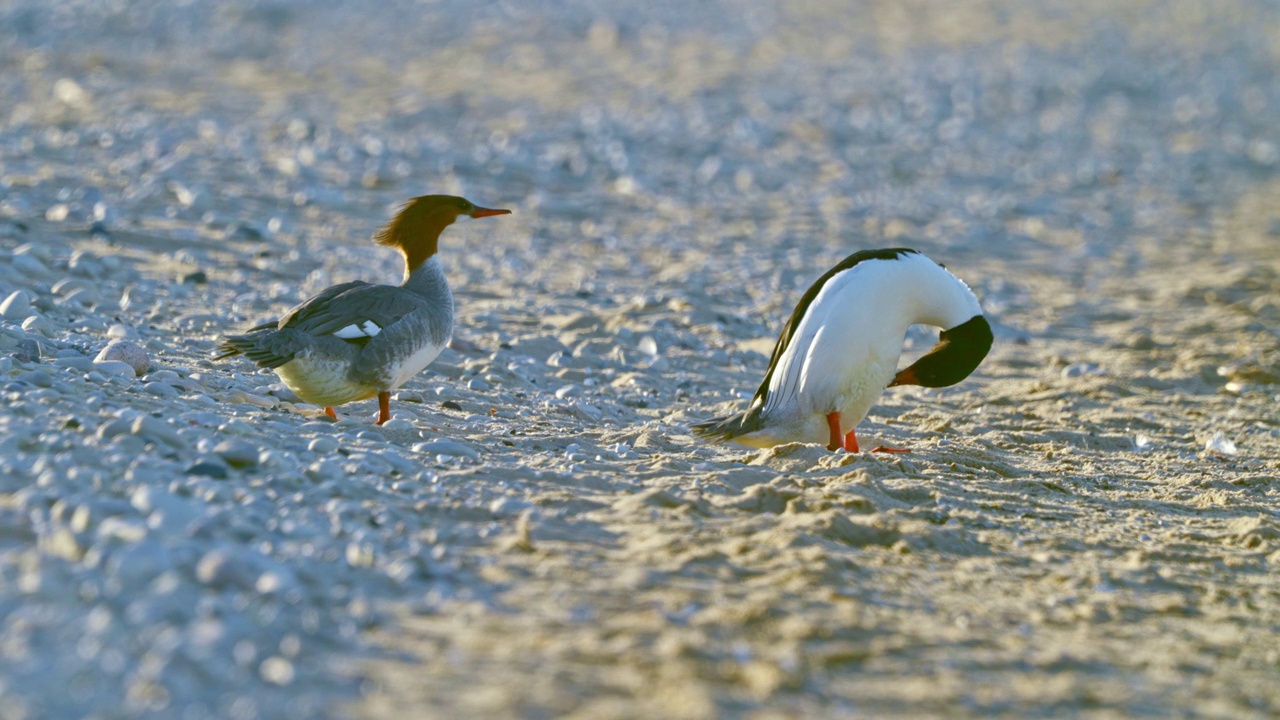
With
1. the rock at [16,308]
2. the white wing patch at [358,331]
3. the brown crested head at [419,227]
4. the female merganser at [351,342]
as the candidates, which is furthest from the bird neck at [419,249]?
the rock at [16,308]

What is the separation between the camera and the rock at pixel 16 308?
596cm

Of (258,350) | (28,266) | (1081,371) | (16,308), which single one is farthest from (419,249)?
(1081,371)

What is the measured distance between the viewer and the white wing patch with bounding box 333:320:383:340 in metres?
5.43

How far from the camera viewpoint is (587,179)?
1227 cm

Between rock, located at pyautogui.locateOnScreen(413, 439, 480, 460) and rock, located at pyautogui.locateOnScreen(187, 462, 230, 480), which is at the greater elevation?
rock, located at pyautogui.locateOnScreen(187, 462, 230, 480)

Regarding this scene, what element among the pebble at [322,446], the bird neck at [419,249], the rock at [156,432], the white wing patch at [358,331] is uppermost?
the bird neck at [419,249]

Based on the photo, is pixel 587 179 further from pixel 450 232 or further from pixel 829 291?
pixel 829 291

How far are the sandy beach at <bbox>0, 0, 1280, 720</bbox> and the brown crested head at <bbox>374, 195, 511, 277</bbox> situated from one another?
26.3 inches

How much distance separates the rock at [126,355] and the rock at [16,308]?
2.39 feet

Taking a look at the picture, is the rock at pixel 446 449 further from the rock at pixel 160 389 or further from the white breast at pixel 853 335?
the white breast at pixel 853 335

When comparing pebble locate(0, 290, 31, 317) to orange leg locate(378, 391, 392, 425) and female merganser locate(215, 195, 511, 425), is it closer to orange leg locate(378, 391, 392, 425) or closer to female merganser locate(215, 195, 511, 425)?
female merganser locate(215, 195, 511, 425)

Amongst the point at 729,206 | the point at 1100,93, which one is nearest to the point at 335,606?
the point at 729,206

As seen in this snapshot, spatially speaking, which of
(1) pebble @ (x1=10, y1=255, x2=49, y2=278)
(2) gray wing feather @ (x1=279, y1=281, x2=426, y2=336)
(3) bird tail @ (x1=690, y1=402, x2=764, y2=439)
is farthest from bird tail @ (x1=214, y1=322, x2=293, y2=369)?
(1) pebble @ (x1=10, y1=255, x2=49, y2=278)

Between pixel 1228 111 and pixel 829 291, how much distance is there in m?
14.7
